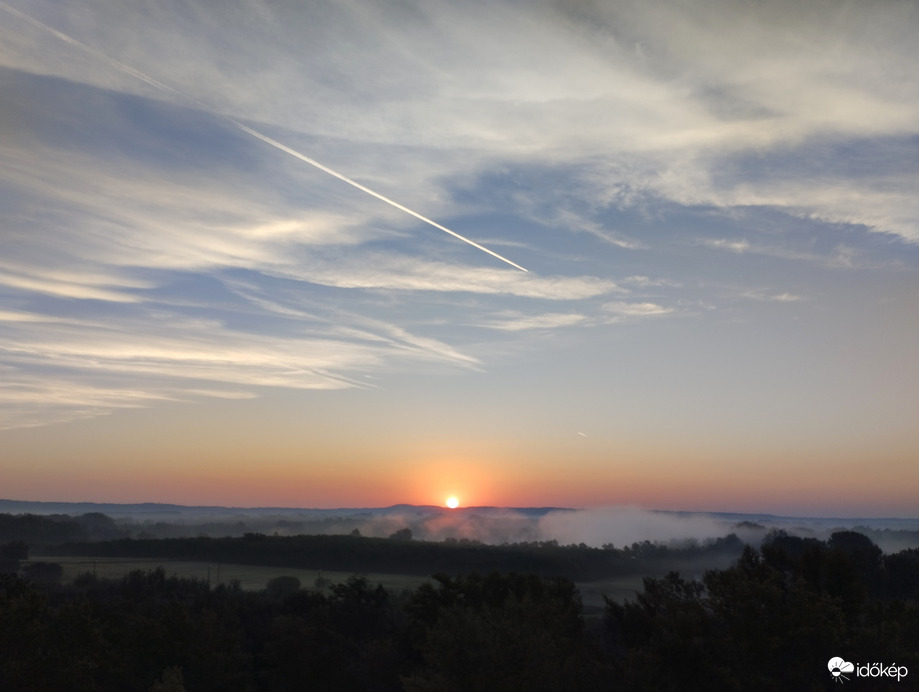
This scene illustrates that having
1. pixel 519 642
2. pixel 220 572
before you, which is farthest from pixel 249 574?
pixel 519 642

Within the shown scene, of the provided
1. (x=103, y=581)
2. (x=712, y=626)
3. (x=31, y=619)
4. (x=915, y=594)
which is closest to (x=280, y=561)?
(x=103, y=581)

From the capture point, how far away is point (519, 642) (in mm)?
38000

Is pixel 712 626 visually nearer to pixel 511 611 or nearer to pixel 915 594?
pixel 511 611

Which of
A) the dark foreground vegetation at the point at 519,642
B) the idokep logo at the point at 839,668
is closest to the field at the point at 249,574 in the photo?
the dark foreground vegetation at the point at 519,642

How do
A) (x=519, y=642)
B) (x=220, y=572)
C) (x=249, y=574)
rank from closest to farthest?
(x=519, y=642) → (x=220, y=572) → (x=249, y=574)

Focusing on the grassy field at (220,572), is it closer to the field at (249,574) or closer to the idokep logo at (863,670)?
the field at (249,574)

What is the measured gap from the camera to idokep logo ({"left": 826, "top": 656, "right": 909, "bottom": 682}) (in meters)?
34.0

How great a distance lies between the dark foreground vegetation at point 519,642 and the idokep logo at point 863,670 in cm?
42

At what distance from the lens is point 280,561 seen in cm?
19325

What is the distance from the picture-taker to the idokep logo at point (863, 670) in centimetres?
3400

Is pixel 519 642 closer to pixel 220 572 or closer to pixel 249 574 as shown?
pixel 249 574

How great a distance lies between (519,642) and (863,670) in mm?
15929

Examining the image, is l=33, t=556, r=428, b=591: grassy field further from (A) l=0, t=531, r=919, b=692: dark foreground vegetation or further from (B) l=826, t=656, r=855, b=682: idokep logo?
(B) l=826, t=656, r=855, b=682: idokep logo

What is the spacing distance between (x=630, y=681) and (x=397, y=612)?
187 feet
